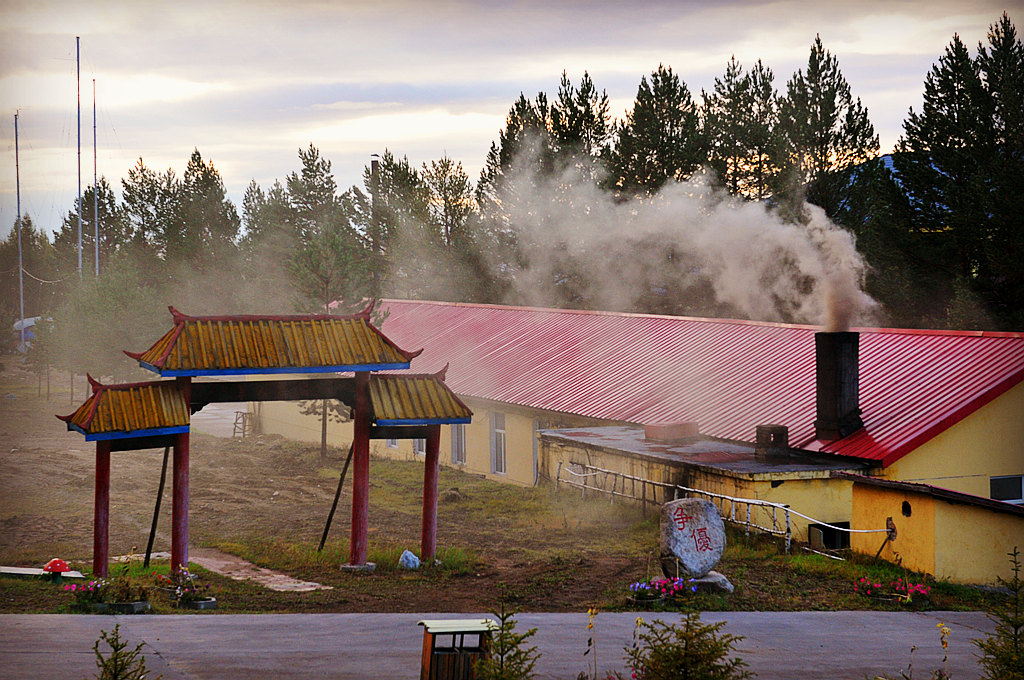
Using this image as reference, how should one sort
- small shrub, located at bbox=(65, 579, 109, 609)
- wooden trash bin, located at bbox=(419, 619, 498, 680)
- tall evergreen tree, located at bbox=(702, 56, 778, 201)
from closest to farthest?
wooden trash bin, located at bbox=(419, 619, 498, 680)
small shrub, located at bbox=(65, 579, 109, 609)
tall evergreen tree, located at bbox=(702, 56, 778, 201)

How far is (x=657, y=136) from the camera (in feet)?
167

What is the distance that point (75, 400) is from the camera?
169 feet

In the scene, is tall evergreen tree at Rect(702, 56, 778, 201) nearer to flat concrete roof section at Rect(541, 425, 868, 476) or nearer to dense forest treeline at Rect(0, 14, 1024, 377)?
dense forest treeline at Rect(0, 14, 1024, 377)

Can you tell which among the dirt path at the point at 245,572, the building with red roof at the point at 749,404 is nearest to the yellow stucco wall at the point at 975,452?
the building with red roof at the point at 749,404

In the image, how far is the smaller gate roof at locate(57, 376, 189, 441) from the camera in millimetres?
15898

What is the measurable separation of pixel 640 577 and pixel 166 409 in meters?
8.55

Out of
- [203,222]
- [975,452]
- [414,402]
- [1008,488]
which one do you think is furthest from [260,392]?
[203,222]

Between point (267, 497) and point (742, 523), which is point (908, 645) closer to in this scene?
point (742, 523)

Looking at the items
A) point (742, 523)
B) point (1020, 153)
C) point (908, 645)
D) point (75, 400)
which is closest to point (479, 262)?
point (75, 400)

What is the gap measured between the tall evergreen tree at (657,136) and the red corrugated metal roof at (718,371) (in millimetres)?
15825

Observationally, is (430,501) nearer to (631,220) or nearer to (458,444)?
(458,444)

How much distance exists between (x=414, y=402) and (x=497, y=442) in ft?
41.1

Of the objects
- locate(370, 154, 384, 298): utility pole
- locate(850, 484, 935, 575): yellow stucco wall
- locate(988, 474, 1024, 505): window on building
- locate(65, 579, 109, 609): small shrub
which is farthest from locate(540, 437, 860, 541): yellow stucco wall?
locate(370, 154, 384, 298): utility pole

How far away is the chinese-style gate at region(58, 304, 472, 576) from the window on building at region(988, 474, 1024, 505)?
37.8 ft
